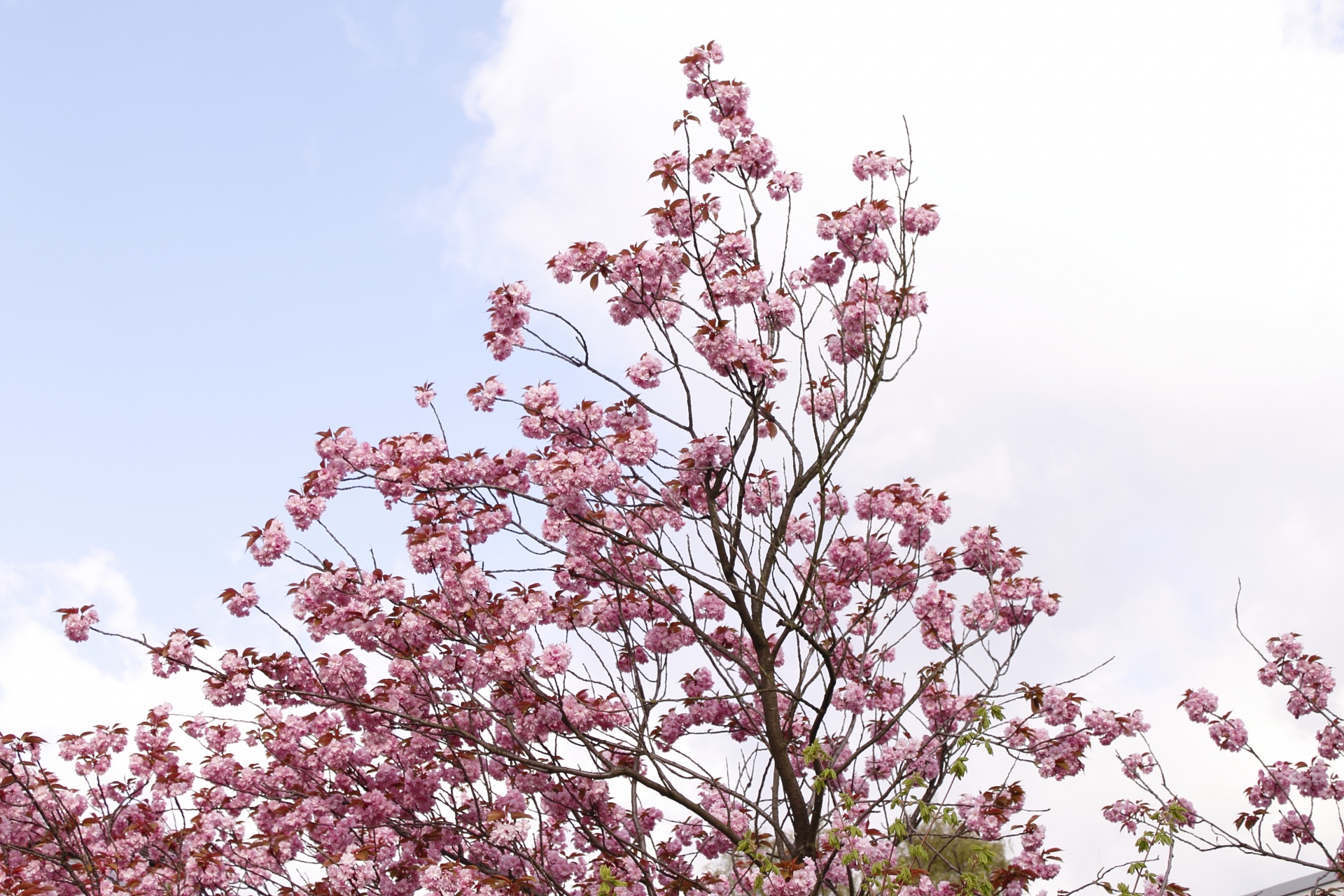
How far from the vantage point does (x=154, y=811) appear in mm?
8852

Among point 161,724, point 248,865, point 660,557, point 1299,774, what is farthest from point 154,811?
point 1299,774

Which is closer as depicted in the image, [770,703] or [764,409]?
[770,703]

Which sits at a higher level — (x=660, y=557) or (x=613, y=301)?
(x=613, y=301)

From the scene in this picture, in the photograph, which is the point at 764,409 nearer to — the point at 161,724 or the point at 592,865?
the point at 592,865

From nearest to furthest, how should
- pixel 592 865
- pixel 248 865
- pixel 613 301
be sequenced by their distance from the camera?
pixel 592 865
pixel 248 865
pixel 613 301

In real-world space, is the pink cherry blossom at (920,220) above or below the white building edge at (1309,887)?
above

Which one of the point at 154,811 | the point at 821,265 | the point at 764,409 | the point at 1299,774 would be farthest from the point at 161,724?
the point at 1299,774

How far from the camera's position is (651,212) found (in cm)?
840

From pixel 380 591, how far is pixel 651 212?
10.9ft

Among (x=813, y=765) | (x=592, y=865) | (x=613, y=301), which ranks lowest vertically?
(x=592, y=865)

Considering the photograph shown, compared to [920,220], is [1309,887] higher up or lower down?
lower down

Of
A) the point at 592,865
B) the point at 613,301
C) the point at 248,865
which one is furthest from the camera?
the point at 613,301

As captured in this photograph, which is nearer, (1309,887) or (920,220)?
(920,220)

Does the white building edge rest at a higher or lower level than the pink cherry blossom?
lower
